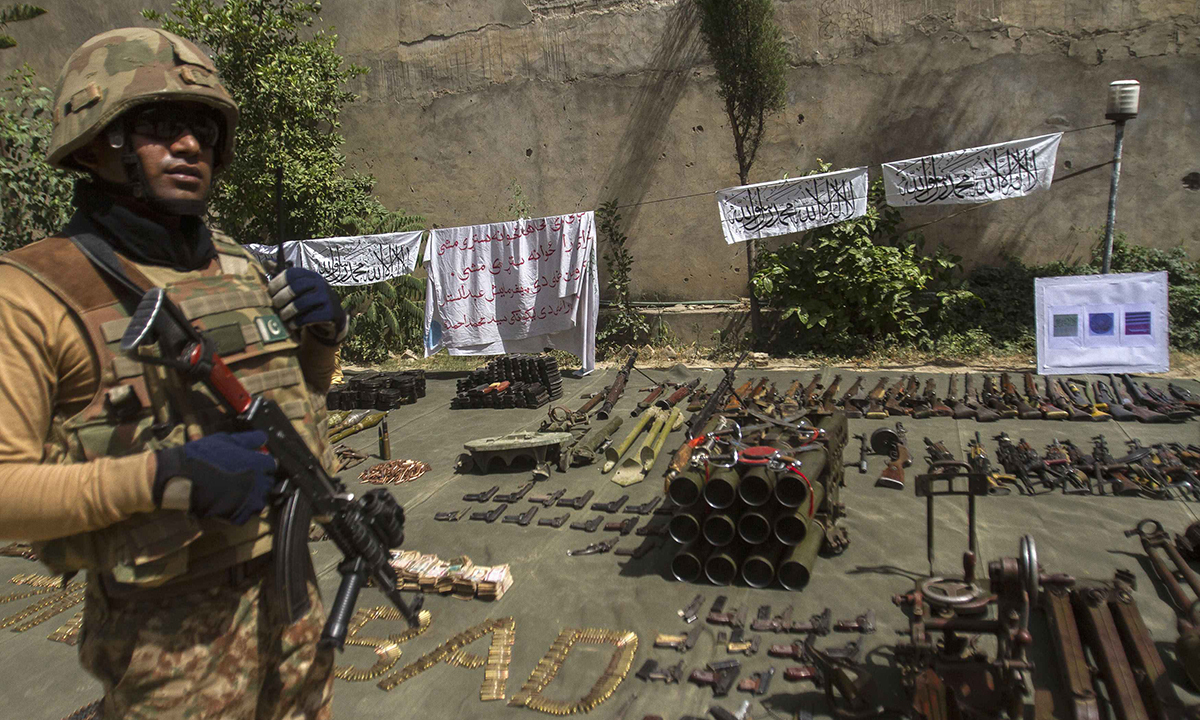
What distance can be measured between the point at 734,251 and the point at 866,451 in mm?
6312

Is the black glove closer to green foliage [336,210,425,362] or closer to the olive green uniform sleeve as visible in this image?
the olive green uniform sleeve

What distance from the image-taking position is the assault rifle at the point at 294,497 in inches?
74.0

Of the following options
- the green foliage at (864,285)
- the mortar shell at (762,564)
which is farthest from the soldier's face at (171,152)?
the green foliage at (864,285)

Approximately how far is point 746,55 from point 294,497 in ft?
34.3

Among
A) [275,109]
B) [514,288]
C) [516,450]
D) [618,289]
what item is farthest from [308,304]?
[275,109]

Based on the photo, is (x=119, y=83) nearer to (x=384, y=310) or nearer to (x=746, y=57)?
(x=746, y=57)

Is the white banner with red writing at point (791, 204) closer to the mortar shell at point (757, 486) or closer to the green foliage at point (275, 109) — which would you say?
the green foliage at point (275, 109)

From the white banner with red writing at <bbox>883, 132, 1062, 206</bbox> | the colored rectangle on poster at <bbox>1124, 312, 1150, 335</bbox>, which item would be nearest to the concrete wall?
the white banner with red writing at <bbox>883, 132, 1062, 206</bbox>

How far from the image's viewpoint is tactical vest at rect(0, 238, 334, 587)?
6.23ft

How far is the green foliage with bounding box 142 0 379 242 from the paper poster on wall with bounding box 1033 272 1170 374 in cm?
1055

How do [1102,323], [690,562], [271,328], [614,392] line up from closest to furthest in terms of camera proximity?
[271,328] < [690,562] < [1102,323] < [614,392]

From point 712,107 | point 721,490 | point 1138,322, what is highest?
point 712,107

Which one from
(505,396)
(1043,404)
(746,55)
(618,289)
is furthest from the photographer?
(618,289)

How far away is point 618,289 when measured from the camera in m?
12.5
